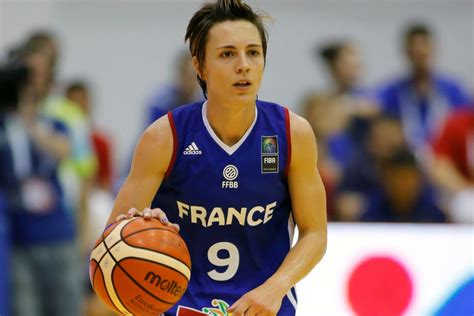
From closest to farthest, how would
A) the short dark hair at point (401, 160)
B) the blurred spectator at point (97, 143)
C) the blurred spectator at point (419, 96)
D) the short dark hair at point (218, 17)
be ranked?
the short dark hair at point (218, 17)
the short dark hair at point (401, 160)
the blurred spectator at point (419, 96)
the blurred spectator at point (97, 143)

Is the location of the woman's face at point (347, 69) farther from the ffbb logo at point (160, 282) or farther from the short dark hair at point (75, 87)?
the ffbb logo at point (160, 282)

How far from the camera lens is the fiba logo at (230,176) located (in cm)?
506

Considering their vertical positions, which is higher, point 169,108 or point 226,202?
point 226,202

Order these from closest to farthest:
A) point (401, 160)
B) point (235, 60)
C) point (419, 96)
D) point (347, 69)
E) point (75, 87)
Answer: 1. point (235, 60)
2. point (401, 160)
3. point (419, 96)
4. point (347, 69)
5. point (75, 87)

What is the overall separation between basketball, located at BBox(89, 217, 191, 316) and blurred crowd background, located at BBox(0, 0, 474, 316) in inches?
72.7

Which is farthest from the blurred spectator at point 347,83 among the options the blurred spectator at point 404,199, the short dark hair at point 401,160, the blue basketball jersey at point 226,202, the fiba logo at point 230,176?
the fiba logo at point 230,176

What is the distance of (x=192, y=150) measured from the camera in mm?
5074

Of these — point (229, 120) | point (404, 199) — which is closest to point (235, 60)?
point (229, 120)

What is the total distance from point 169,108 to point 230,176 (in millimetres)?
4754

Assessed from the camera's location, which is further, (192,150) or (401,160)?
(401,160)

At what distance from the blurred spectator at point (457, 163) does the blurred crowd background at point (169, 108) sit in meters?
0.01

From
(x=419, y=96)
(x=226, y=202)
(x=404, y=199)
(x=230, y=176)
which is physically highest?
(x=230, y=176)

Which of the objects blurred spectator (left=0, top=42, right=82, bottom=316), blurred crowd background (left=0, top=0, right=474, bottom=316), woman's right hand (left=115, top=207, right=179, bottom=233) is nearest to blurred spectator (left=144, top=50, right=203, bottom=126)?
blurred crowd background (left=0, top=0, right=474, bottom=316)

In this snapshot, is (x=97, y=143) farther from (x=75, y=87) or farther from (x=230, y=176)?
(x=230, y=176)
